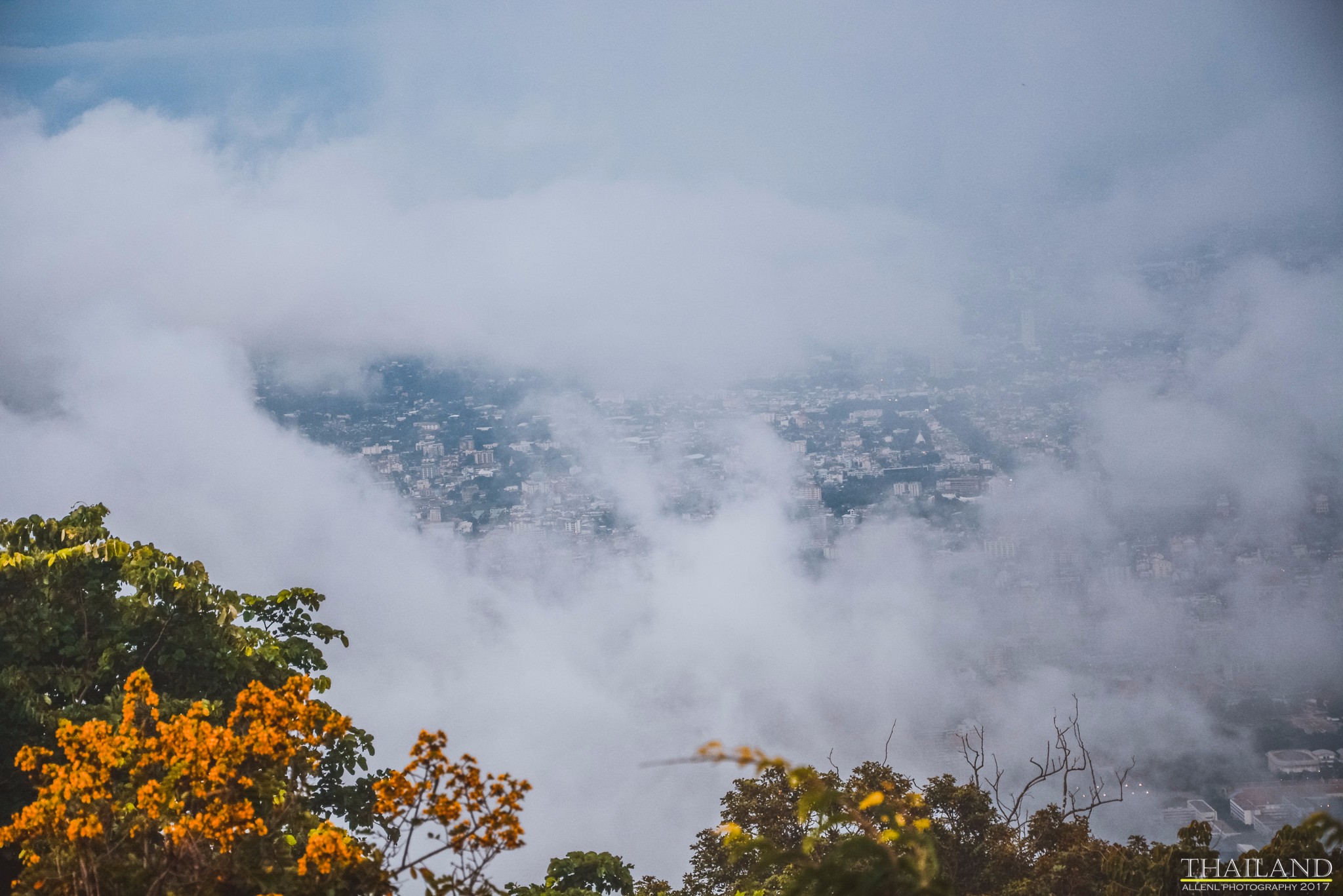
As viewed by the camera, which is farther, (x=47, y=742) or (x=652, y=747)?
(x=652, y=747)

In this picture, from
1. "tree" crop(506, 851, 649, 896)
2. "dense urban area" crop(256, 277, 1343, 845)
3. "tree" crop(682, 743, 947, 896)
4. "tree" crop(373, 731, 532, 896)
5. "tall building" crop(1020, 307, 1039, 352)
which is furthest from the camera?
"tall building" crop(1020, 307, 1039, 352)

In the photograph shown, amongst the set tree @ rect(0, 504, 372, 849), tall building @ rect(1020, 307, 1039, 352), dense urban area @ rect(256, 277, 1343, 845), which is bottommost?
tree @ rect(0, 504, 372, 849)

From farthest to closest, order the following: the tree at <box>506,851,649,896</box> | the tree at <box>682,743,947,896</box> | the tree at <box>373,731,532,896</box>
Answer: the tree at <box>506,851,649,896</box>, the tree at <box>373,731,532,896</box>, the tree at <box>682,743,947,896</box>

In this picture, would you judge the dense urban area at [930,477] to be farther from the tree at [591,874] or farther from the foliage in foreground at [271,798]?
the tree at [591,874]

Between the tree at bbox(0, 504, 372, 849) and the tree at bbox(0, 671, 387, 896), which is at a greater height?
the tree at bbox(0, 504, 372, 849)

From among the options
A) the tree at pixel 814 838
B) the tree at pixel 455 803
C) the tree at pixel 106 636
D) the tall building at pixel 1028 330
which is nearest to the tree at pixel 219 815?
the tree at pixel 455 803

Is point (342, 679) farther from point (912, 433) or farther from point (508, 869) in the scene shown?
point (912, 433)

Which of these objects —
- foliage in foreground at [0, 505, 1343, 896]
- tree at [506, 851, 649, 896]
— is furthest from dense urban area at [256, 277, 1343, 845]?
tree at [506, 851, 649, 896]

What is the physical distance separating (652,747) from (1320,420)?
58.4 m

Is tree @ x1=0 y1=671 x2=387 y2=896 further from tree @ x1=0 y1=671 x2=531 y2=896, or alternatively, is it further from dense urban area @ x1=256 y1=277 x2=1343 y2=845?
dense urban area @ x1=256 y1=277 x2=1343 y2=845

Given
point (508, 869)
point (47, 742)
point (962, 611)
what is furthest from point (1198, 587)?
point (47, 742)

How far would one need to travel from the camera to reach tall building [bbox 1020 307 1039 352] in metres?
76.9

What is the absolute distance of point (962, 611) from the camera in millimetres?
46219

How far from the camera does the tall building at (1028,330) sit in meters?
76.9
